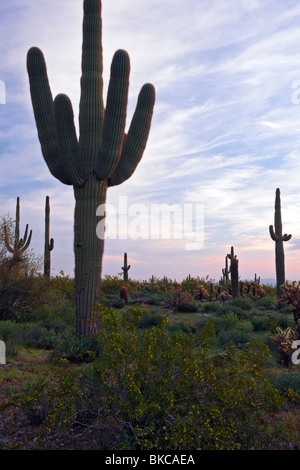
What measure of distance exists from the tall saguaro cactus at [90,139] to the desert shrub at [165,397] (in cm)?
514

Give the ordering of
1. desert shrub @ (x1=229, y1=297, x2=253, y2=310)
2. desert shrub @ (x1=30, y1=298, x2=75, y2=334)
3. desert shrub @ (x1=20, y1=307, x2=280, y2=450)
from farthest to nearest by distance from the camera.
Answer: desert shrub @ (x1=229, y1=297, x2=253, y2=310) < desert shrub @ (x1=30, y1=298, x2=75, y2=334) < desert shrub @ (x1=20, y1=307, x2=280, y2=450)

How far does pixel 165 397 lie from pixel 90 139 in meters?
7.62

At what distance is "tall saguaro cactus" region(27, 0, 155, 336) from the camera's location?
10148 mm

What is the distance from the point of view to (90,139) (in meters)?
10.6

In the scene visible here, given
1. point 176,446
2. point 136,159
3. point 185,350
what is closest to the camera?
point 176,446

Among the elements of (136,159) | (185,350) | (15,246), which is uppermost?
(136,159)

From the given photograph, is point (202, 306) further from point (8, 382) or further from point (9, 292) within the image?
point (8, 382)

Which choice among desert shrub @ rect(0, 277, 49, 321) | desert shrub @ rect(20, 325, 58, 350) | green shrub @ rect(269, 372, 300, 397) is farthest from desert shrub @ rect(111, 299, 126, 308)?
green shrub @ rect(269, 372, 300, 397)

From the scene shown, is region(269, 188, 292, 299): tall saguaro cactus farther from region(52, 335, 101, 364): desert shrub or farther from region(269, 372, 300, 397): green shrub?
region(269, 372, 300, 397): green shrub

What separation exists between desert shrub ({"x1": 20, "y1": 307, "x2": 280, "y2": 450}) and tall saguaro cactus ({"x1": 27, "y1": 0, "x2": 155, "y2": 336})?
514 cm

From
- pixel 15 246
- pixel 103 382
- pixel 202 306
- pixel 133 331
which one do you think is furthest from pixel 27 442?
pixel 202 306

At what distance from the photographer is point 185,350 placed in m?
4.95

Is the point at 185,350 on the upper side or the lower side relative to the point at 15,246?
lower
